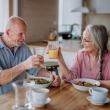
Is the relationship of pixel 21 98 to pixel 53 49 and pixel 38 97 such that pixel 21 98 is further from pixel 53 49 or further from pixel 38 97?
pixel 53 49

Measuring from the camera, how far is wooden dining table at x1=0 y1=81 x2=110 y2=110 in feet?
4.17

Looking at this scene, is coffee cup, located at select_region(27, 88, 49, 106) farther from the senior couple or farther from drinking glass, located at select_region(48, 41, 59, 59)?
drinking glass, located at select_region(48, 41, 59, 59)

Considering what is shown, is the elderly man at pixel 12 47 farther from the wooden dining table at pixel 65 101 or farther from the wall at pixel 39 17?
the wall at pixel 39 17

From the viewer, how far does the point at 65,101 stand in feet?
4.51

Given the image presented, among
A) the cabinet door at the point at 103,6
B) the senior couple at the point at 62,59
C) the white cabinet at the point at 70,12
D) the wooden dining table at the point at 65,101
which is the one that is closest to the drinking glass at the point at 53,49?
the senior couple at the point at 62,59

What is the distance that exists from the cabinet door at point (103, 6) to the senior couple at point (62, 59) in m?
3.00

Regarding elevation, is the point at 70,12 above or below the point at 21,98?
above

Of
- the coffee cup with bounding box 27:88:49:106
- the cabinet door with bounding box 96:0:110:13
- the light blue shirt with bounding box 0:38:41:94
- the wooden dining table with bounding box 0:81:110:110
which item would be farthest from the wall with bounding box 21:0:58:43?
the coffee cup with bounding box 27:88:49:106

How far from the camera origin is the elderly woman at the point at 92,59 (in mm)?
1930

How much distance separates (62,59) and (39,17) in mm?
2549

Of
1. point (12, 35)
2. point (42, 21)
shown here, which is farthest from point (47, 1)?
point (12, 35)

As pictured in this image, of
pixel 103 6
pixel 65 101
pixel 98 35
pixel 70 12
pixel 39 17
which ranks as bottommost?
pixel 65 101

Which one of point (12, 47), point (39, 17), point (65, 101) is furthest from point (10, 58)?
point (39, 17)

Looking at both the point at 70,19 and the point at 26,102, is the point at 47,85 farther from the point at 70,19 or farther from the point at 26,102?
the point at 70,19
